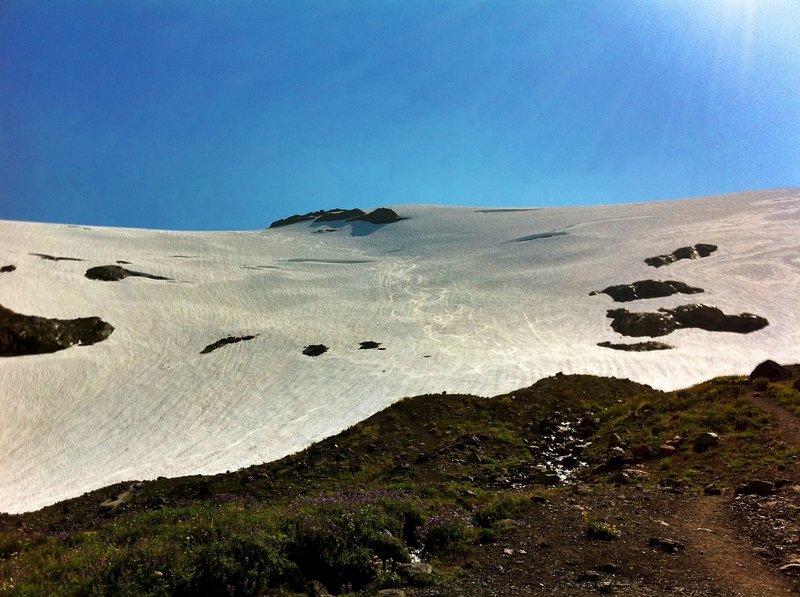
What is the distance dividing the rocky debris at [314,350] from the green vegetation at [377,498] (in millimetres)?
16108

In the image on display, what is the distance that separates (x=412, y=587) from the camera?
7426 mm

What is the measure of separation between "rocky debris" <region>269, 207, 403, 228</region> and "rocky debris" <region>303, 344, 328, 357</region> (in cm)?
7889

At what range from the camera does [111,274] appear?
5372cm

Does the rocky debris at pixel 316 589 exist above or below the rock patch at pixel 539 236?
below

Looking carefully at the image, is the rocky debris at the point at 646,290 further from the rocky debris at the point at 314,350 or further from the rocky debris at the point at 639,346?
the rocky debris at the point at 314,350

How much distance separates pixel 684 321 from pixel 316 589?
42546 millimetres

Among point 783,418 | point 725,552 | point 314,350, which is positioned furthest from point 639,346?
point 725,552

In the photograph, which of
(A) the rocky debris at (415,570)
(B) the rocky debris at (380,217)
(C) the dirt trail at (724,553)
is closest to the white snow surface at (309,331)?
(A) the rocky debris at (415,570)

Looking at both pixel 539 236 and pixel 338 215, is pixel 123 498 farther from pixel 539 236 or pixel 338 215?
pixel 338 215

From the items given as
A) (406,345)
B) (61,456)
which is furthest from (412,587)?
(406,345)

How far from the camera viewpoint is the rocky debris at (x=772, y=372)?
1989 cm

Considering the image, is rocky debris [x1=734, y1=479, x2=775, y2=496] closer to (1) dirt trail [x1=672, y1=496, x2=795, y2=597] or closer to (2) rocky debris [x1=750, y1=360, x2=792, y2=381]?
(1) dirt trail [x1=672, y1=496, x2=795, y2=597]

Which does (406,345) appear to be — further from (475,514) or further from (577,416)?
(475,514)

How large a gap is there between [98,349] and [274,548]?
34.8m
